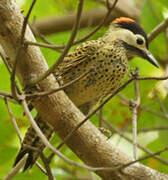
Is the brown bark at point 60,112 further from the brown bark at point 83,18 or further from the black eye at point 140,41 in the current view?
the brown bark at point 83,18

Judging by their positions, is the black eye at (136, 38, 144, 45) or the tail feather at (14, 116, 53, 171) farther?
the black eye at (136, 38, 144, 45)

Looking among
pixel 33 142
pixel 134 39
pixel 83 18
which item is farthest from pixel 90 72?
pixel 83 18

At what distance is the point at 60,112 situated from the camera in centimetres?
227

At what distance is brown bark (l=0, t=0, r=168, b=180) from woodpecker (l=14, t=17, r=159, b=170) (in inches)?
21.8

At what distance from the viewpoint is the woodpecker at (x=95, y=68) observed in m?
2.96

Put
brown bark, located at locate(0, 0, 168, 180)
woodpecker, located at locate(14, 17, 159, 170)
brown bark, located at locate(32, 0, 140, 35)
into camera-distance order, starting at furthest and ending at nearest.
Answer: brown bark, located at locate(32, 0, 140, 35), woodpecker, located at locate(14, 17, 159, 170), brown bark, located at locate(0, 0, 168, 180)

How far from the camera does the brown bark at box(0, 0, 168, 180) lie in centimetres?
208

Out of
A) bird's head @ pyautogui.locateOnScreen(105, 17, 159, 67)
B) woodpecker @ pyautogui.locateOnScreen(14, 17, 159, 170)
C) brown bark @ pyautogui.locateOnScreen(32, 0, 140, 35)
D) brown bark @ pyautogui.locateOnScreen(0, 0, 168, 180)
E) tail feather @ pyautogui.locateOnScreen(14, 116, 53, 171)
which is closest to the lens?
brown bark @ pyautogui.locateOnScreen(0, 0, 168, 180)

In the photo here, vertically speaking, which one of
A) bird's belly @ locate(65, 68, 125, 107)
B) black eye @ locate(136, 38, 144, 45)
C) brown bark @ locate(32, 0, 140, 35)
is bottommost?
bird's belly @ locate(65, 68, 125, 107)

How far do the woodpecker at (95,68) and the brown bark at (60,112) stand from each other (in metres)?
0.55

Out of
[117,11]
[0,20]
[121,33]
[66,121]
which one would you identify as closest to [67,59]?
[121,33]

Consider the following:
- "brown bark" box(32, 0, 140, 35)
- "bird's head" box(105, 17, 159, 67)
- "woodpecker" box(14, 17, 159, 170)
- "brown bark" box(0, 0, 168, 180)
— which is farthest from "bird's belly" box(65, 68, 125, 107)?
"brown bark" box(32, 0, 140, 35)

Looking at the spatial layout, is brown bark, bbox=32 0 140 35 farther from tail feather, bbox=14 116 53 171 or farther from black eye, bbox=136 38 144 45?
tail feather, bbox=14 116 53 171

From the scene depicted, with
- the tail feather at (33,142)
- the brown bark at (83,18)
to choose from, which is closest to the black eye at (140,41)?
the tail feather at (33,142)
